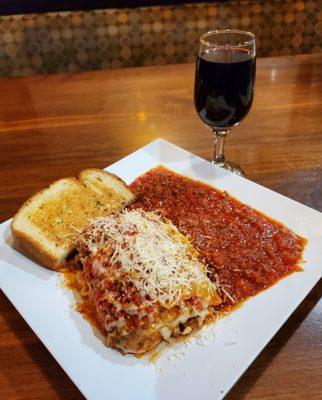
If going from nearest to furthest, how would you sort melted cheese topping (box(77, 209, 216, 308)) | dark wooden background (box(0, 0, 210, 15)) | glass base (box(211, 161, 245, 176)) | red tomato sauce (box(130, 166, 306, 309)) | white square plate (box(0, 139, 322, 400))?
white square plate (box(0, 139, 322, 400)) → melted cheese topping (box(77, 209, 216, 308)) → red tomato sauce (box(130, 166, 306, 309)) → glass base (box(211, 161, 245, 176)) → dark wooden background (box(0, 0, 210, 15))

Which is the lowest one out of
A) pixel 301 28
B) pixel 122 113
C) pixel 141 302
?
pixel 141 302

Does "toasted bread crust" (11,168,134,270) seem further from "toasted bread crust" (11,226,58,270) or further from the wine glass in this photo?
the wine glass

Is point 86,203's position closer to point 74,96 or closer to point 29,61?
point 74,96

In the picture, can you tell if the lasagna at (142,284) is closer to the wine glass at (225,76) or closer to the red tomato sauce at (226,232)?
the red tomato sauce at (226,232)

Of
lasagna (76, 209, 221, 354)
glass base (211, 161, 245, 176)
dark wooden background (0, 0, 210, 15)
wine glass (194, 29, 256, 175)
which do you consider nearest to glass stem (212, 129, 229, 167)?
glass base (211, 161, 245, 176)

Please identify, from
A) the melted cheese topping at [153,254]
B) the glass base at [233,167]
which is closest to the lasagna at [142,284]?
the melted cheese topping at [153,254]

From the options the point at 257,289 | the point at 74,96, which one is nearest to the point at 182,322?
the point at 257,289

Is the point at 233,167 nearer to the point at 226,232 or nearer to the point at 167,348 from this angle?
the point at 226,232
